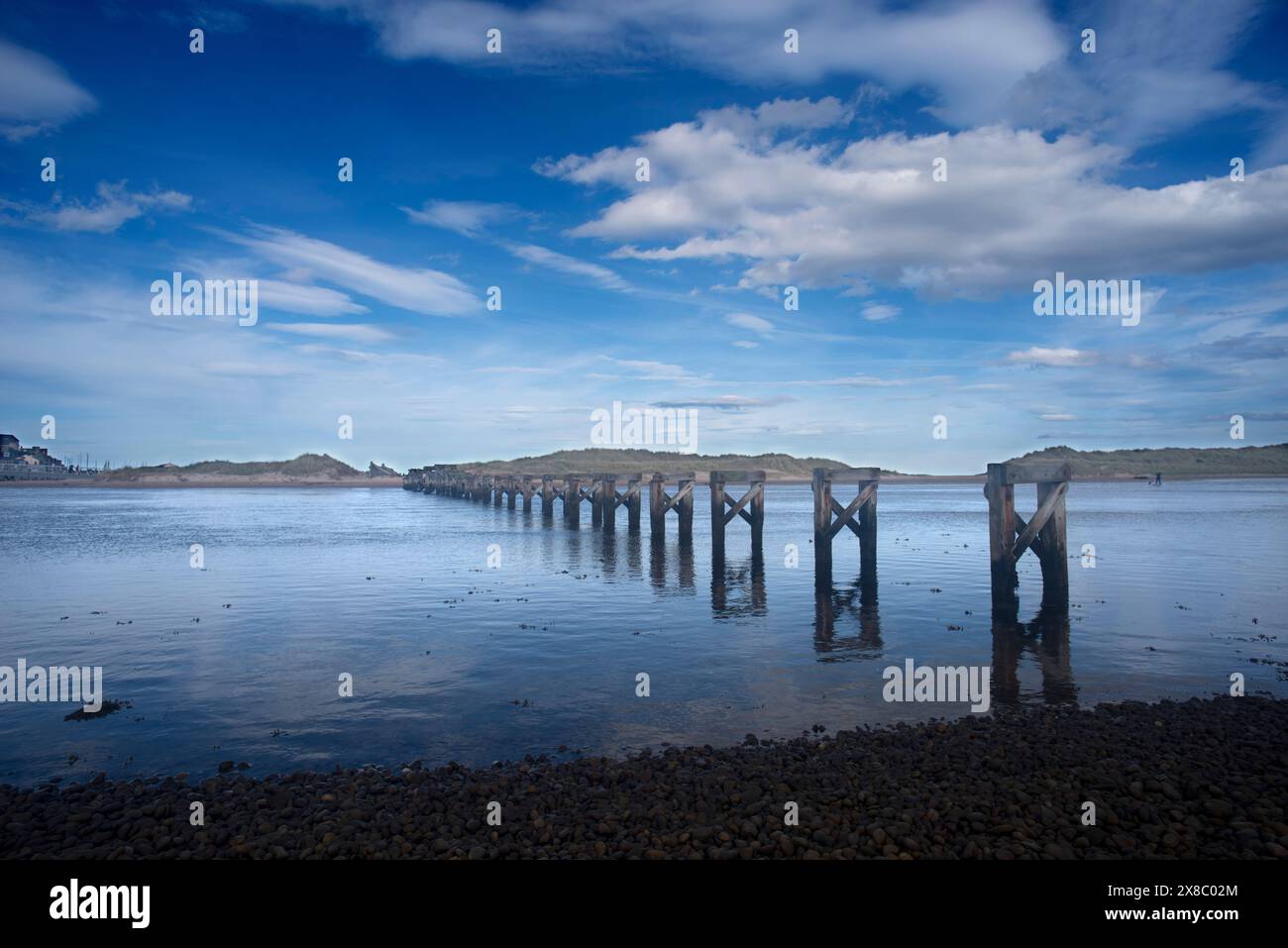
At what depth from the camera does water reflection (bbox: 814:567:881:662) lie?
610 inches

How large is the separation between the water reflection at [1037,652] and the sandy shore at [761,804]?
2.49 m

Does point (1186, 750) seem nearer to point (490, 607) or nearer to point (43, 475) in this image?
point (490, 607)

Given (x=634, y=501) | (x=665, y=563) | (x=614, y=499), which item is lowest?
(x=665, y=563)

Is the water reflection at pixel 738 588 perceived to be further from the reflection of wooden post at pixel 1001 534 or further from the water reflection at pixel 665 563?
the reflection of wooden post at pixel 1001 534

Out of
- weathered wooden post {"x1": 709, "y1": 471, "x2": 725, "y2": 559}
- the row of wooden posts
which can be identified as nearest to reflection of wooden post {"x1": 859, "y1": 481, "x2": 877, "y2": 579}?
the row of wooden posts

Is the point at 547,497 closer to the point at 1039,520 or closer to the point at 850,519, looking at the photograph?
the point at 850,519

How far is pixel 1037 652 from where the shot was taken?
14883 mm

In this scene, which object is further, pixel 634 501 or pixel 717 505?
pixel 634 501

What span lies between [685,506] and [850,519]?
11798mm

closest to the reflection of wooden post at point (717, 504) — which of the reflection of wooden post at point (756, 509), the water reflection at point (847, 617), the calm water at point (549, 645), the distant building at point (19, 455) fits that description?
the reflection of wooden post at point (756, 509)

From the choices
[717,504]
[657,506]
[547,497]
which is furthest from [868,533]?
[547,497]
